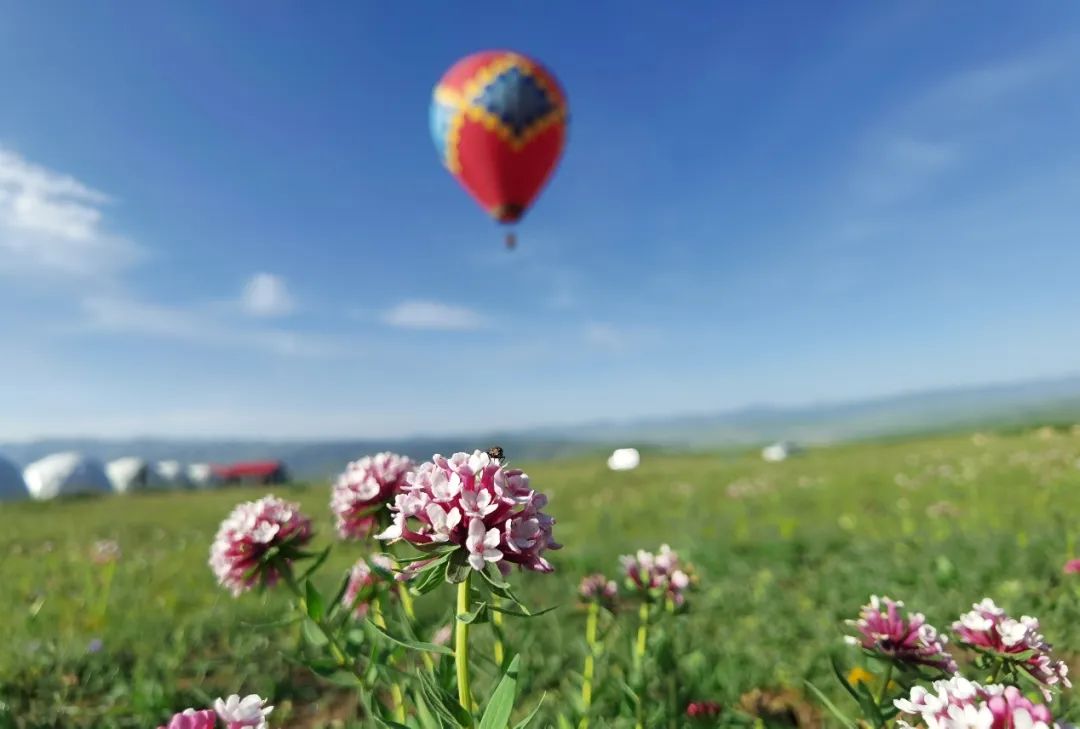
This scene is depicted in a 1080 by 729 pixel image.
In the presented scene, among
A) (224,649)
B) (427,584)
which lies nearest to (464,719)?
(427,584)

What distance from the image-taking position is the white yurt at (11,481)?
37737 mm

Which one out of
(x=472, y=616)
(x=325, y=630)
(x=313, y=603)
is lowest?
(x=325, y=630)

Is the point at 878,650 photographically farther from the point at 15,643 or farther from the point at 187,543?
the point at 187,543

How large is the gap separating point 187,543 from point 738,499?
9313 mm

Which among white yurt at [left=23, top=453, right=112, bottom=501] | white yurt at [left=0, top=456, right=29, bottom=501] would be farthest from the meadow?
white yurt at [left=23, top=453, right=112, bottom=501]

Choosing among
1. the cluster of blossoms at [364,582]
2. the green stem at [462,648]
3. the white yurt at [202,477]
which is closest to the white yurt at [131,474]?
the white yurt at [202,477]

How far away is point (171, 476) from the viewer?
48.2m

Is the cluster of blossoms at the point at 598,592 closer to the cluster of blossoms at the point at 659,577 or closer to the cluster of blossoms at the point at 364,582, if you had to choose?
the cluster of blossoms at the point at 659,577

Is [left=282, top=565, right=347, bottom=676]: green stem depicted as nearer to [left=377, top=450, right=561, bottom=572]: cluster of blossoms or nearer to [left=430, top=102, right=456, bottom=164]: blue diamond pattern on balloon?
[left=377, top=450, right=561, bottom=572]: cluster of blossoms

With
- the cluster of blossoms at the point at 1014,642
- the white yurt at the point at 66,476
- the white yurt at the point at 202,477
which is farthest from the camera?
the white yurt at the point at 202,477

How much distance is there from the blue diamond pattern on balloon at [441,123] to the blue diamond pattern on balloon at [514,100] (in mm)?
1237

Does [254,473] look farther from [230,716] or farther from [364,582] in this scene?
[230,716]

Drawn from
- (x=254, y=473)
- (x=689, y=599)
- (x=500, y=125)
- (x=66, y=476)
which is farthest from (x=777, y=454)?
(x=66, y=476)

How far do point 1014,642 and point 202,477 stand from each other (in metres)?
55.0
